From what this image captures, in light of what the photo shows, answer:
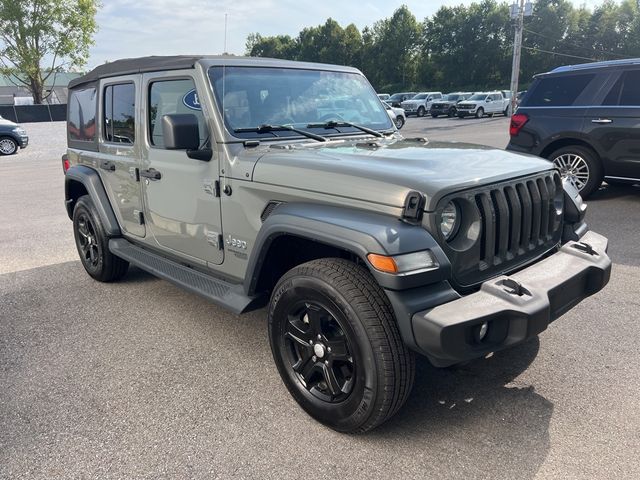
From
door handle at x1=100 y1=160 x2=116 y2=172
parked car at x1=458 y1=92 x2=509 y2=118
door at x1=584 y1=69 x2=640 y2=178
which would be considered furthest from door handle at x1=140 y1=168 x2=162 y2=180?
parked car at x1=458 y1=92 x2=509 y2=118

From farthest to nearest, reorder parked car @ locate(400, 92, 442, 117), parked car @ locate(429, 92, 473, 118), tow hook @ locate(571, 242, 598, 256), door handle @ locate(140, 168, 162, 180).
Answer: parked car @ locate(400, 92, 442, 117) < parked car @ locate(429, 92, 473, 118) < door handle @ locate(140, 168, 162, 180) < tow hook @ locate(571, 242, 598, 256)

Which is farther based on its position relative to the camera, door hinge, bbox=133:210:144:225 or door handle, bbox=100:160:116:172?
door handle, bbox=100:160:116:172

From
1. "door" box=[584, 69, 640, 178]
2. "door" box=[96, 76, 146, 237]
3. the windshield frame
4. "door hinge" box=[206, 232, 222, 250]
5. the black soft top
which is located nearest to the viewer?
the windshield frame

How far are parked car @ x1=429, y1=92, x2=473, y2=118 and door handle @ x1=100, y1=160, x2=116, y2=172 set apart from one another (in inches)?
1262

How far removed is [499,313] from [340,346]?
0.79m

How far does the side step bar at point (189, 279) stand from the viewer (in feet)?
10.2

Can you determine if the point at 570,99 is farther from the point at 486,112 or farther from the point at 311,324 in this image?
the point at 486,112

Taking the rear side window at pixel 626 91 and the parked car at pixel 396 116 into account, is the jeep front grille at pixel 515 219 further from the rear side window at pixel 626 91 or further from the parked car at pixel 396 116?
the rear side window at pixel 626 91

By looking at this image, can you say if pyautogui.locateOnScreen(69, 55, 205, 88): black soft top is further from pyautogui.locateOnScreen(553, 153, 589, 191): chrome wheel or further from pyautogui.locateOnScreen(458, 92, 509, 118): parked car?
pyautogui.locateOnScreen(458, 92, 509, 118): parked car

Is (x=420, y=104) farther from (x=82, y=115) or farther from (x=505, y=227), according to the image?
(x=505, y=227)

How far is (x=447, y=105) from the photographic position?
34094 millimetres

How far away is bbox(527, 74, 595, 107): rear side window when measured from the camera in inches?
288

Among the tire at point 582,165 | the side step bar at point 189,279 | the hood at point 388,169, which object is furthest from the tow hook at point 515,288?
the tire at point 582,165

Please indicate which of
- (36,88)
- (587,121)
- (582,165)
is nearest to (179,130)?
(587,121)
